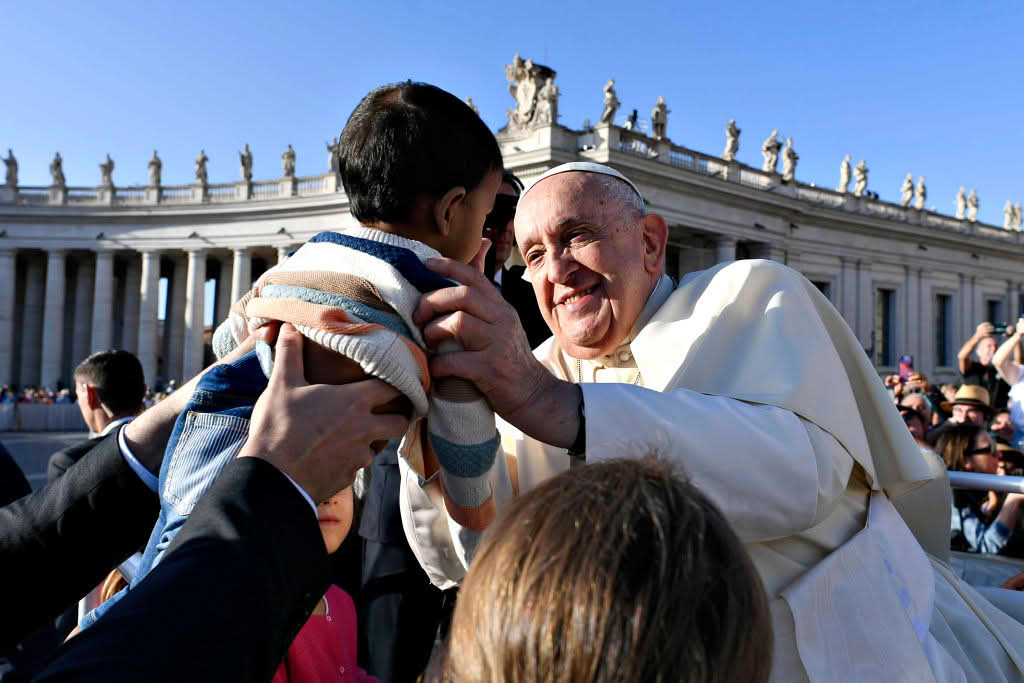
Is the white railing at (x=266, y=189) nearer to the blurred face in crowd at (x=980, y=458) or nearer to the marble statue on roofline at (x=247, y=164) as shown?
the marble statue on roofline at (x=247, y=164)

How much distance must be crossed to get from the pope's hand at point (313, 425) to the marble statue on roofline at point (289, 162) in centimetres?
3565

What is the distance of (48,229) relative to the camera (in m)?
A: 36.5

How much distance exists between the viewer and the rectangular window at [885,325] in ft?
117

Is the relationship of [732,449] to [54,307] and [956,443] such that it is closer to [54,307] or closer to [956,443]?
[956,443]

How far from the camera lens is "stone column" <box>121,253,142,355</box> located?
3828cm

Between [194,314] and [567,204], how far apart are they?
36209 mm

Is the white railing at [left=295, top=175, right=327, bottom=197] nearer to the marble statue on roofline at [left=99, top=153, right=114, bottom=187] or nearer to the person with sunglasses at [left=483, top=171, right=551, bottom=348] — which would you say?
the marble statue on roofline at [left=99, top=153, right=114, bottom=187]

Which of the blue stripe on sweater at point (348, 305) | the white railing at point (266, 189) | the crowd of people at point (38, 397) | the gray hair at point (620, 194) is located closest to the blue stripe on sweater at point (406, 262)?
the blue stripe on sweater at point (348, 305)

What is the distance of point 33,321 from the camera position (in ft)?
127

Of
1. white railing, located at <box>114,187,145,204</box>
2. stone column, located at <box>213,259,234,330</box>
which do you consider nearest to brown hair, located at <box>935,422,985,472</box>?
stone column, located at <box>213,259,234,330</box>

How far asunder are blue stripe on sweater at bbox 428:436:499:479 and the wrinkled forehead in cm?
90

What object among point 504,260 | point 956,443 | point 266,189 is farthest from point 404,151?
point 266,189

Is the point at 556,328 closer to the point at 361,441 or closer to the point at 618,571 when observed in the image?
the point at 361,441

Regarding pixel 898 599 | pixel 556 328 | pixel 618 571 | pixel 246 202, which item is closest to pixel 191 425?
pixel 618 571
